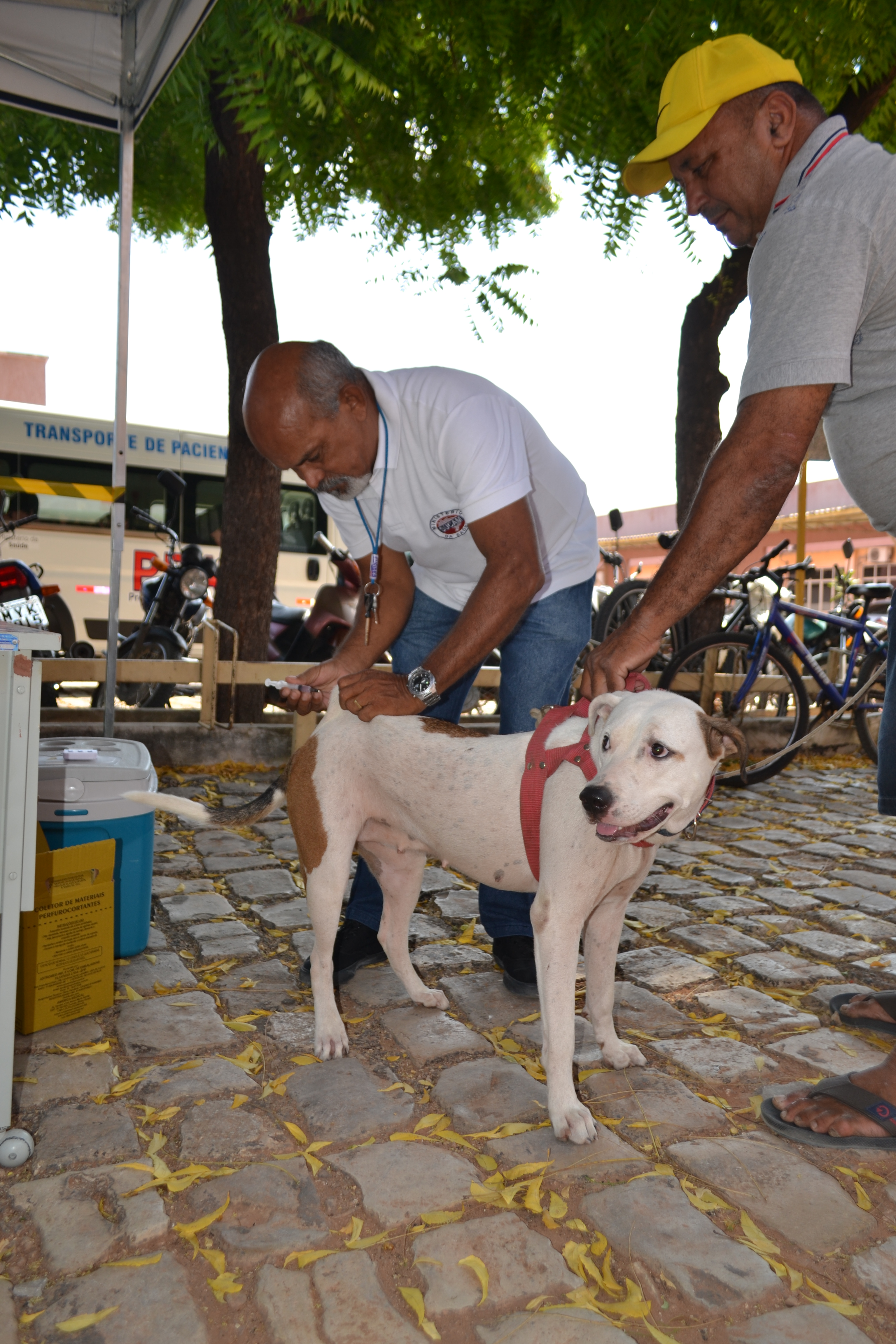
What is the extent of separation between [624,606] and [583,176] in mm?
3522

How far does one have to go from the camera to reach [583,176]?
6.45 metres

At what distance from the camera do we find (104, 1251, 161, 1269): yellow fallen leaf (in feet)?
5.39

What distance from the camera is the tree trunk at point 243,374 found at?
6965mm

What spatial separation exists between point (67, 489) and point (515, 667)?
3212 mm

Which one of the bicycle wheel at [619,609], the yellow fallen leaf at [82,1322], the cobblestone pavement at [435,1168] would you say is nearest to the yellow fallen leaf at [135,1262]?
the cobblestone pavement at [435,1168]

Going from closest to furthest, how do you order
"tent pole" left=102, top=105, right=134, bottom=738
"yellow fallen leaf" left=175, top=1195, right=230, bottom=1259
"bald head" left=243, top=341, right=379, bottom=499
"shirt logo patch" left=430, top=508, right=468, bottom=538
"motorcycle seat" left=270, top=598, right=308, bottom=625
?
"yellow fallen leaf" left=175, top=1195, right=230, bottom=1259, "bald head" left=243, top=341, right=379, bottom=499, "shirt logo patch" left=430, top=508, right=468, bottom=538, "tent pole" left=102, top=105, right=134, bottom=738, "motorcycle seat" left=270, top=598, right=308, bottom=625

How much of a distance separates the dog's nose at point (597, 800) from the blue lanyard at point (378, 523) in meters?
1.24

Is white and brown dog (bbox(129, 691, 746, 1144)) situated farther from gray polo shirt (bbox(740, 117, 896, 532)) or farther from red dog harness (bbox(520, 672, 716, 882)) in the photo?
gray polo shirt (bbox(740, 117, 896, 532))

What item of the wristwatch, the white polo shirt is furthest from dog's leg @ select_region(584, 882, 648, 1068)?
the white polo shirt

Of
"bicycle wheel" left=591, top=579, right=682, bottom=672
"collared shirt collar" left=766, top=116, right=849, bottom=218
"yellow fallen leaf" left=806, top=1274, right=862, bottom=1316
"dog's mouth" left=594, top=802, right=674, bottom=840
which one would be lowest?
"yellow fallen leaf" left=806, top=1274, right=862, bottom=1316

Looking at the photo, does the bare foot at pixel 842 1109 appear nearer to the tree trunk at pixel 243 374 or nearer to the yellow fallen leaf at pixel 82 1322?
the yellow fallen leaf at pixel 82 1322

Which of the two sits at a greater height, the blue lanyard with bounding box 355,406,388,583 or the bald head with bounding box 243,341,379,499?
the bald head with bounding box 243,341,379,499

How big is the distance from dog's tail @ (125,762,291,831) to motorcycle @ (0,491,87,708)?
1.33 metres

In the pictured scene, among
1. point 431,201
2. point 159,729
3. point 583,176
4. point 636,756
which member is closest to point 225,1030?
point 636,756
